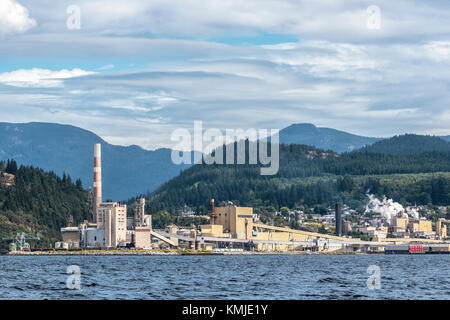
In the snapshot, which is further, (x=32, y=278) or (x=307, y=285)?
(x=32, y=278)

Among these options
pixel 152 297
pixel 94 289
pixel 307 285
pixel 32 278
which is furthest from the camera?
pixel 32 278

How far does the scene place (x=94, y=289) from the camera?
75.9 meters
